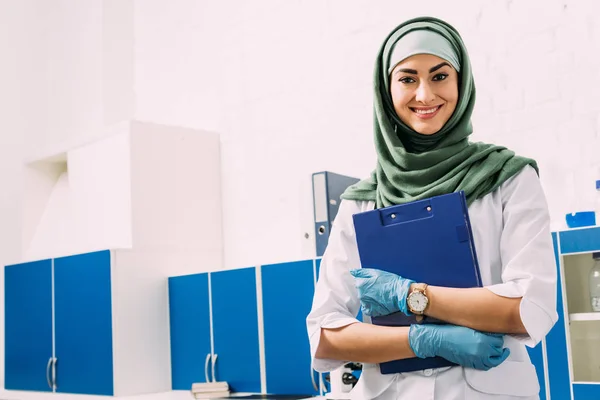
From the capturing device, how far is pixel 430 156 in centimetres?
138

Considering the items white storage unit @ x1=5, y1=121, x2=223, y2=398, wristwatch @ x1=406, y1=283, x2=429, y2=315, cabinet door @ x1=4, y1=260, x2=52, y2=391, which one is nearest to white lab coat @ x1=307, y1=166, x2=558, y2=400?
wristwatch @ x1=406, y1=283, x2=429, y2=315

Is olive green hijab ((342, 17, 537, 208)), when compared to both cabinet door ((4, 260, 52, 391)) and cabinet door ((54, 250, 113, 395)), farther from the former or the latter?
cabinet door ((4, 260, 52, 391))

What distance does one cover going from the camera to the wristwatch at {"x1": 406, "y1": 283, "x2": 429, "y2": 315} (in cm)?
125

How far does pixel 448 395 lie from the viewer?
49.7 inches

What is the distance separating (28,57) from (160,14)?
1317mm

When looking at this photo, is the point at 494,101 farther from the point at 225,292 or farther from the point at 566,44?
the point at 225,292

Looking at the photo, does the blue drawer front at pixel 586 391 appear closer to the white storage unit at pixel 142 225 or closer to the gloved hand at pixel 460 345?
the gloved hand at pixel 460 345

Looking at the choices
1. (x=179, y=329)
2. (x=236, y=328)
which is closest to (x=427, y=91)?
(x=236, y=328)

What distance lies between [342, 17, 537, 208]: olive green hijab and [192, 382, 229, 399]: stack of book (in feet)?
7.46

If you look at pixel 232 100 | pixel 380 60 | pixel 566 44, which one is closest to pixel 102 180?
pixel 232 100

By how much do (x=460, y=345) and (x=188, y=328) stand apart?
2.79m

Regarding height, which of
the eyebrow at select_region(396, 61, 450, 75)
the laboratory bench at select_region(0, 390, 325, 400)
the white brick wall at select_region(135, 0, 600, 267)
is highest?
the white brick wall at select_region(135, 0, 600, 267)

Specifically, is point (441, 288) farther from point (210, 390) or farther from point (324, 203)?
point (210, 390)

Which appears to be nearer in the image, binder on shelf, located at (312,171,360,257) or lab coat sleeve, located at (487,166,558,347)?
lab coat sleeve, located at (487,166,558,347)
